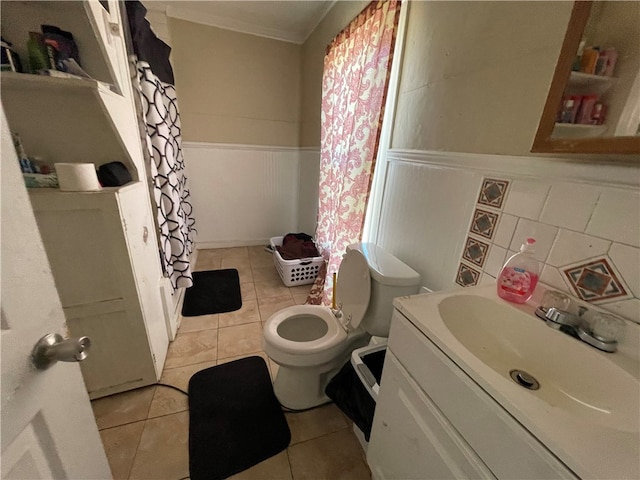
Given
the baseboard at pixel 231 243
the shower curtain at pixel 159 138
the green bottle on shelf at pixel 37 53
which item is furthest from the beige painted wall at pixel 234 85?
the green bottle on shelf at pixel 37 53

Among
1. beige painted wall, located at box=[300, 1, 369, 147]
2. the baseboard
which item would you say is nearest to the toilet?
beige painted wall, located at box=[300, 1, 369, 147]

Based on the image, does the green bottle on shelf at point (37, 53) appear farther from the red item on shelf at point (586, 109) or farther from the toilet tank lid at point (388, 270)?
the red item on shelf at point (586, 109)

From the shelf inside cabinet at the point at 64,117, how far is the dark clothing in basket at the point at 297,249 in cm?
151

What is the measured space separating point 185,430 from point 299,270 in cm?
137

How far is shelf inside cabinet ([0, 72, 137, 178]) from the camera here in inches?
35.0

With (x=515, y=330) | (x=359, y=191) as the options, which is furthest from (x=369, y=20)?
(x=515, y=330)

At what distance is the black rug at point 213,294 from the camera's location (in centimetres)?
195

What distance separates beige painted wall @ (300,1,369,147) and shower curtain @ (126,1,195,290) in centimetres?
116

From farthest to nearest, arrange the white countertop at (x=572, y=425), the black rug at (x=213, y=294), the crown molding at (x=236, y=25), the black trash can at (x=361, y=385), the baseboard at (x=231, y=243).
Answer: the baseboard at (x=231, y=243), the crown molding at (x=236, y=25), the black rug at (x=213, y=294), the black trash can at (x=361, y=385), the white countertop at (x=572, y=425)

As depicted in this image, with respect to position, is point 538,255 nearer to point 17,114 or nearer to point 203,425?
point 203,425

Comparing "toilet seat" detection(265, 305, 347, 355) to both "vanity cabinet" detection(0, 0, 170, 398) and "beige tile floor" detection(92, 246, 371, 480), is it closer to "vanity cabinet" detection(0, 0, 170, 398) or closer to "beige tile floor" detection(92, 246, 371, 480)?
"beige tile floor" detection(92, 246, 371, 480)

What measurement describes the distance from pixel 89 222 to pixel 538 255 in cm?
151

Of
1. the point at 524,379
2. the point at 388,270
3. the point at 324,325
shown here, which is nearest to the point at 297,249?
the point at 324,325

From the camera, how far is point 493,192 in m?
0.82
